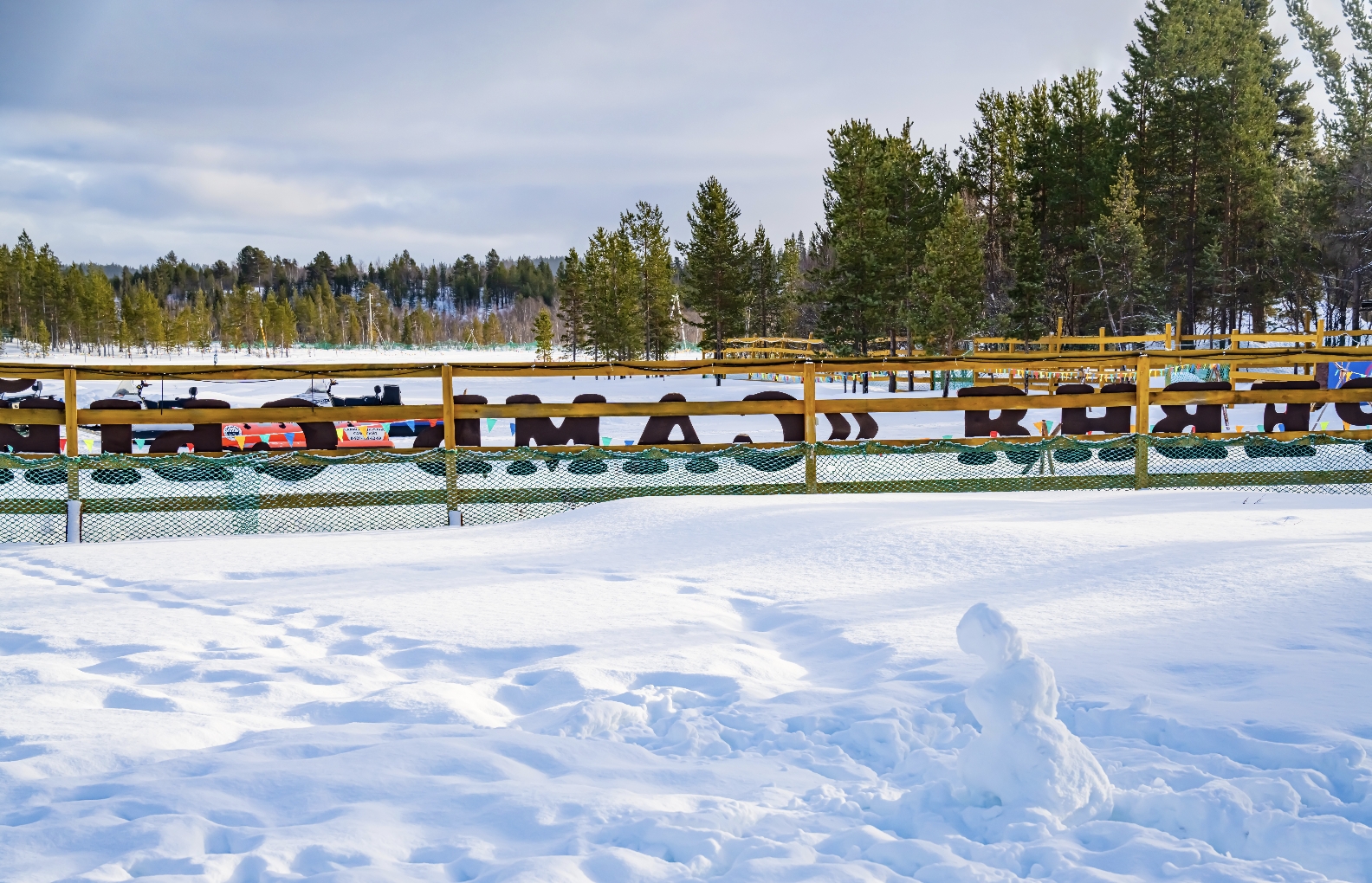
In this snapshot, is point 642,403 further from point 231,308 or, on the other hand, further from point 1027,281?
point 231,308

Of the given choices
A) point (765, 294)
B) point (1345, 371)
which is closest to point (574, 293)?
point (765, 294)

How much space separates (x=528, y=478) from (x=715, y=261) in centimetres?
3238

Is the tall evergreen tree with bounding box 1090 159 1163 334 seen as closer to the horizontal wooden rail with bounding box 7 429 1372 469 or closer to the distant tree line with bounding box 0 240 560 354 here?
the horizontal wooden rail with bounding box 7 429 1372 469

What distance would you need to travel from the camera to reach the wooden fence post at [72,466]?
7629 millimetres

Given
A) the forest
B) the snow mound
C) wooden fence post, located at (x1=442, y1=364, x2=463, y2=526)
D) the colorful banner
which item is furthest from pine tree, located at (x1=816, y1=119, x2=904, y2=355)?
the snow mound

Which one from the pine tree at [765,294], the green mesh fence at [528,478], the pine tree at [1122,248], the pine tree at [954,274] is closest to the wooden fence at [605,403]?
the green mesh fence at [528,478]

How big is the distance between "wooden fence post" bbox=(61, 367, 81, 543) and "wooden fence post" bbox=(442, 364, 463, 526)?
112 inches

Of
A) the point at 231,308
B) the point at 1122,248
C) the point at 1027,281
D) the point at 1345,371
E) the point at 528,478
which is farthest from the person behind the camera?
the point at 231,308

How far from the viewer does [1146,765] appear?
9.68ft

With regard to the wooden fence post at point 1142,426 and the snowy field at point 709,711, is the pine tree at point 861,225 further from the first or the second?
the snowy field at point 709,711

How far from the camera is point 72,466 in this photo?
7750 millimetres

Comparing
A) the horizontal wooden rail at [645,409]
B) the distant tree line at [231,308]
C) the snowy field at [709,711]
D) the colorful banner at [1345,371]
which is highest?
the distant tree line at [231,308]

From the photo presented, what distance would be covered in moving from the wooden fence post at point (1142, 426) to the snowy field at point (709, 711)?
232cm

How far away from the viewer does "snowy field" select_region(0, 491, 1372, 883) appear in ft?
8.07
